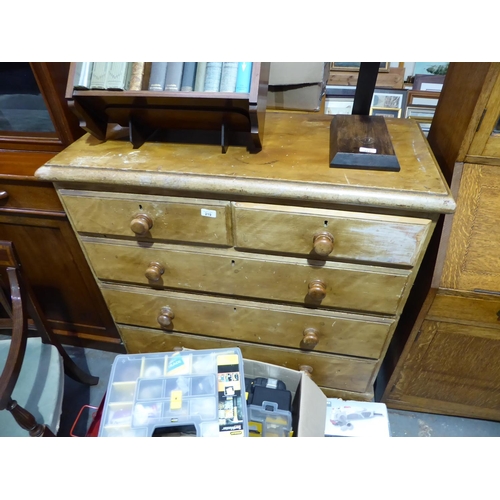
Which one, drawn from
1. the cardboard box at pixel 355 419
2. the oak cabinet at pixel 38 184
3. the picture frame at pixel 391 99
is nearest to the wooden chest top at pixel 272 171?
the oak cabinet at pixel 38 184

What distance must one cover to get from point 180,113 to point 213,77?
0.52 ft

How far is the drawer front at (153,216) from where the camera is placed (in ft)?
3.21

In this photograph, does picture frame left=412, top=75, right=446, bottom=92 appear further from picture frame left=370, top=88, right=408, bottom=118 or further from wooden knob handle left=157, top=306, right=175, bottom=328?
wooden knob handle left=157, top=306, right=175, bottom=328

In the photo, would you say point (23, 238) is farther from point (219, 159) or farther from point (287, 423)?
point (287, 423)

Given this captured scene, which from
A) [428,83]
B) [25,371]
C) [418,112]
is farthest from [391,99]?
[25,371]

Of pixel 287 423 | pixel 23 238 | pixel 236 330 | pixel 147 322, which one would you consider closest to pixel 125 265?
pixel 147 322

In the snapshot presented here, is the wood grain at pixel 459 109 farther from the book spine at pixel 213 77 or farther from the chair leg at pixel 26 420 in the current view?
the chair leg at pixel 26 420

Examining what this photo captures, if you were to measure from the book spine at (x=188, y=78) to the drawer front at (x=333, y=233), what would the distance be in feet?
1.10

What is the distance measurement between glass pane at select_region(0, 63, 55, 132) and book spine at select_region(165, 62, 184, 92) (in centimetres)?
56

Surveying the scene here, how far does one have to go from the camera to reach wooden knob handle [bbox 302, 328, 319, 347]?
116cm

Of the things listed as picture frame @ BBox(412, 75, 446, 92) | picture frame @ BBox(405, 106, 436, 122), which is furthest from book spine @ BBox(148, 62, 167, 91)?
picture frame @ BBox(412, 75, 446, 92)

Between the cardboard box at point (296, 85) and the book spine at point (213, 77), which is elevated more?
the book spine at point (213, 77)

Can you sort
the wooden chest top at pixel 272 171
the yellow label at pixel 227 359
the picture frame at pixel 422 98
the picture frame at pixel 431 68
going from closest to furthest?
the wooden chest top at pixel 272 171, the yellow label at pixel 227 359, the picture frame at pixel 422 98, the picture frame at pixel 431 68

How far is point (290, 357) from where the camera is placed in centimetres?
132
